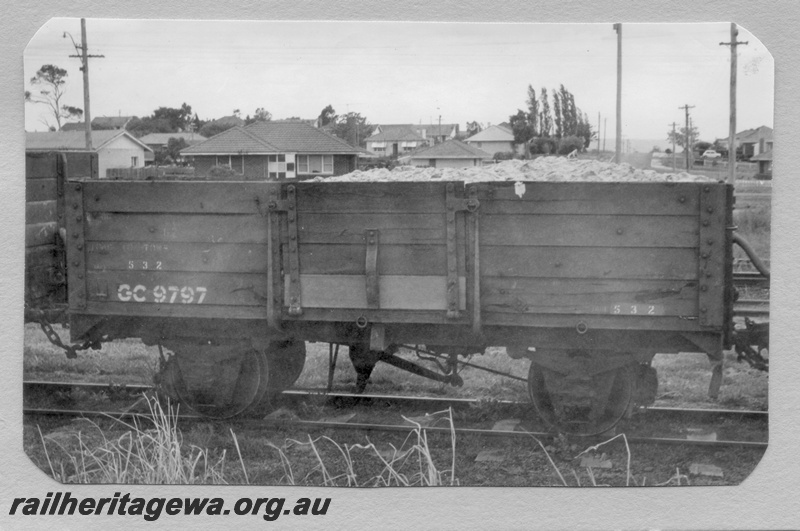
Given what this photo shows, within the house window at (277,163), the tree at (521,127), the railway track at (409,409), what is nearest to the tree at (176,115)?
the house window at (277,163)

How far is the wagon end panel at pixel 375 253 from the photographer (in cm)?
580

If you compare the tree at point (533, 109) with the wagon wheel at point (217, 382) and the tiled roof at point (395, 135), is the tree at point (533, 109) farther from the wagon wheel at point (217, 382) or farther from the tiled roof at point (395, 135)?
the wagon wheel at point (217, 382)

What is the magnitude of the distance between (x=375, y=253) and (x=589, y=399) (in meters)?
1.72

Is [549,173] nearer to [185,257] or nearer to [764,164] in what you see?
[764,164]

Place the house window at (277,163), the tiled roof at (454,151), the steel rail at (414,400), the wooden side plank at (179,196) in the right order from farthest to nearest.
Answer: the steel rail at (414,400) → the wooden side plank at (179,196) → the house window at (277,163) → the tiled roof at (454,151)

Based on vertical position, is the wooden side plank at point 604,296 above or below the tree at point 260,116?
below

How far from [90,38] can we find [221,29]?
0.75m

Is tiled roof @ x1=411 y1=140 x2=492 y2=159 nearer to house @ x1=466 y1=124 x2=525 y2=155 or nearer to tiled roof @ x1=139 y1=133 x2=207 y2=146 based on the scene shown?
house @ x1=466 y1=124 x2=525 y2=155

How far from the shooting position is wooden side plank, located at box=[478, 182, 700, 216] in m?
5.62

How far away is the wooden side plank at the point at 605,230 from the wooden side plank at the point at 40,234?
3.04 m

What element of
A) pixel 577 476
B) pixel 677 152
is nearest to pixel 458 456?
pixel 577 476

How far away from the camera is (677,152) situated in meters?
5.76

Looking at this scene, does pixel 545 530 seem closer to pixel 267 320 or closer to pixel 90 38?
pixel 267 320

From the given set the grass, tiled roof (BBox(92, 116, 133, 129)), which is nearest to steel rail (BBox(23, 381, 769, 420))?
the grass
